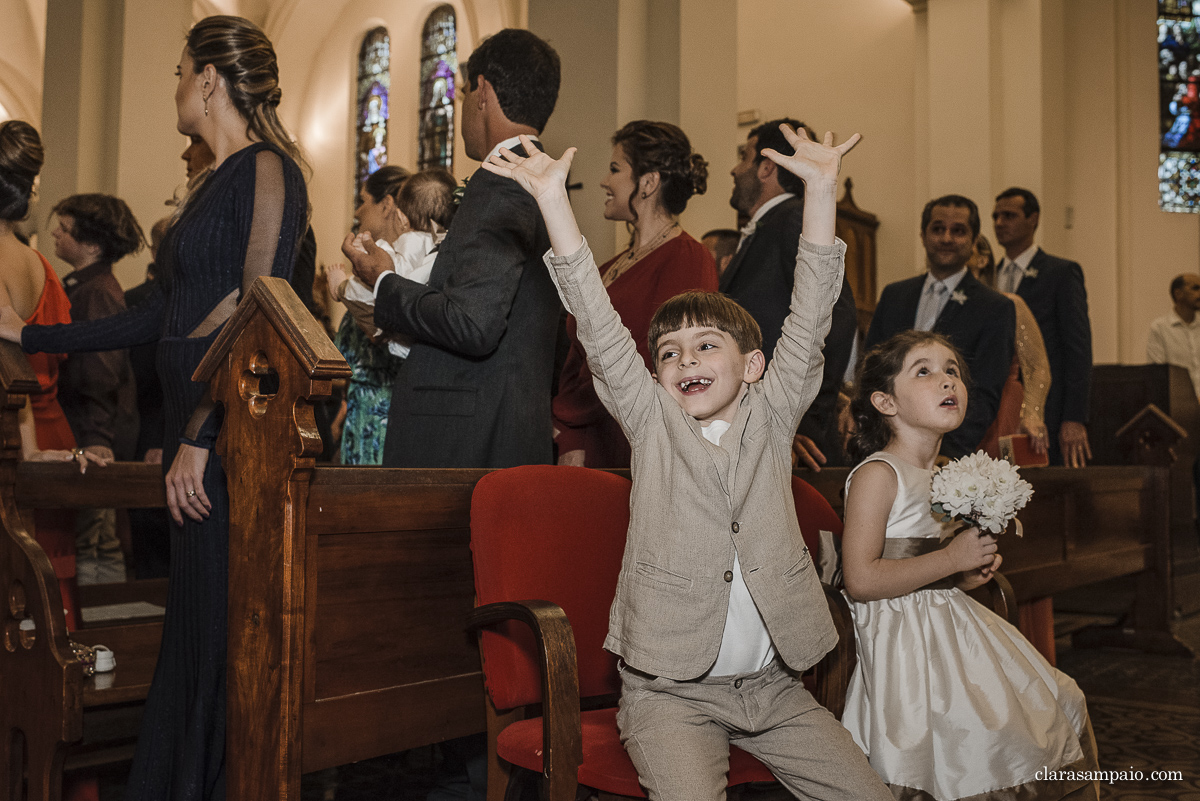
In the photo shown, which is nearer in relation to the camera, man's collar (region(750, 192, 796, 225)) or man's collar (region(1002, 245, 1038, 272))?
man's collar (region(750, 192, 796, 225))

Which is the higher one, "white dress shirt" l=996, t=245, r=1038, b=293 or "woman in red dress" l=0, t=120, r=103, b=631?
"white dress shirt" l=996, t=245, r=1038, b=293

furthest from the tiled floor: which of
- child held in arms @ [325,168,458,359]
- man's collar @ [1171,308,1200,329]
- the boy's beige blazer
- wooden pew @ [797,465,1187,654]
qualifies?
man's collar @ [1171,308,1200,329]

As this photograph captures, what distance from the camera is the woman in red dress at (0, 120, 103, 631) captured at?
292cm

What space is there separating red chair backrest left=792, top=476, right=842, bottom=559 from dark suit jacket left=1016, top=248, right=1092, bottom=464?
9.74 feet

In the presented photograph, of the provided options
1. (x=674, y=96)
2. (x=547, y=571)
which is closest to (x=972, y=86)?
(x=674, y=96)

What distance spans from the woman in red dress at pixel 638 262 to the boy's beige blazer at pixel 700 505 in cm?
97

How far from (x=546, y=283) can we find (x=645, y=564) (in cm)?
89

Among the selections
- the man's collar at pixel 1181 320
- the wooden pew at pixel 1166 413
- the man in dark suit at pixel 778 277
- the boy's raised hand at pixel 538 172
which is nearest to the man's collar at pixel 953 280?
the man in dark suit at pixel 778 277

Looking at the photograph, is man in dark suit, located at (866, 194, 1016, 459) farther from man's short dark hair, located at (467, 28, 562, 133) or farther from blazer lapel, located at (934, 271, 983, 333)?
man's short dark hair, located at (467, 28, 562, 133)

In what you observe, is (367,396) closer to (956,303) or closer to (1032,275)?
(956,303)

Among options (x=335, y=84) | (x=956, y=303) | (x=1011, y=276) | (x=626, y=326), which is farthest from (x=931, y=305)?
(x=335, y=84)

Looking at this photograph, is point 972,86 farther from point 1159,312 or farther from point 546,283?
point 546,283

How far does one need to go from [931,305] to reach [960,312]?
0.20 m

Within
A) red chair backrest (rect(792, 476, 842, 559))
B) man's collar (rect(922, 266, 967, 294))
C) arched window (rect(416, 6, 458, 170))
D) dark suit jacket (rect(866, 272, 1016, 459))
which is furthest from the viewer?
arched window (rect(416, 6, 458, 170))
